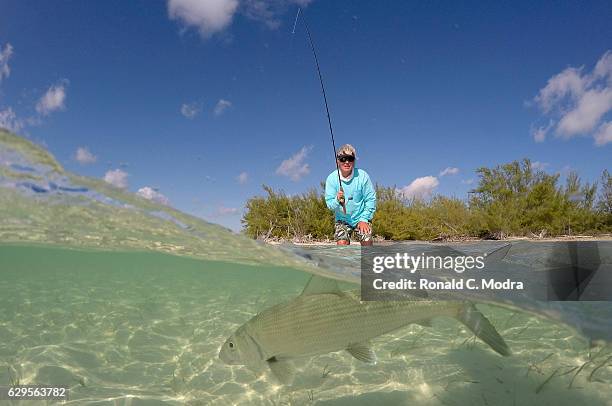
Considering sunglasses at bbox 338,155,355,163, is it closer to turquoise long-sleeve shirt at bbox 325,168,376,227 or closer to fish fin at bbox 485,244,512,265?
turquoise long-sleeve shirt at bbox 325,168,376,227

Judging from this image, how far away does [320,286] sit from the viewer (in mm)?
3449

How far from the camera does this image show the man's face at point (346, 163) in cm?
646

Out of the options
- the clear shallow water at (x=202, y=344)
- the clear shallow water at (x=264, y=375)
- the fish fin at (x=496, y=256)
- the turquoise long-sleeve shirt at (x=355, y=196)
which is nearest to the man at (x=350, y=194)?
the turquoise long-sleeve shirt at (x=355, y=196)

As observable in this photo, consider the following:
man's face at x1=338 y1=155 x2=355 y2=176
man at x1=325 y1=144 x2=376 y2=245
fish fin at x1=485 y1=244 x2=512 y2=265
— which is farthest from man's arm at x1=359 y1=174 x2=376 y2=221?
fish fin at x1=485 y1=244 x2=512 y2=265

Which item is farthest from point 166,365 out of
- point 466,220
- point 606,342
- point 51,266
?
point 466,220

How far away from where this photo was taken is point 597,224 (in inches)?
759

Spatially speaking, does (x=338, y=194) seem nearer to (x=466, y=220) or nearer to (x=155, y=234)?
(x=155, y=234)

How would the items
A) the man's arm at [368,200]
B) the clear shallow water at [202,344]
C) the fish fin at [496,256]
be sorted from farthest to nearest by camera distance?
the man's arm at [368,200] → the fish fin at [496,256] → the clear shallow water at [202,344]

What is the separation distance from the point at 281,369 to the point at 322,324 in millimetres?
583

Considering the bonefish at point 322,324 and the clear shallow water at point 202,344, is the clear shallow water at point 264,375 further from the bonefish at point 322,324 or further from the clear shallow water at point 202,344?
the bonefish at point 322,324

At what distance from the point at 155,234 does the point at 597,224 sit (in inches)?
871

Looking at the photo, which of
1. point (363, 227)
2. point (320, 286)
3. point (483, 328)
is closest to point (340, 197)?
point (363, 227)

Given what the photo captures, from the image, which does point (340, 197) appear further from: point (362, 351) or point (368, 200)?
point (362, 351)

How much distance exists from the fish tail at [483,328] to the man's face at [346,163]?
12.1ft
